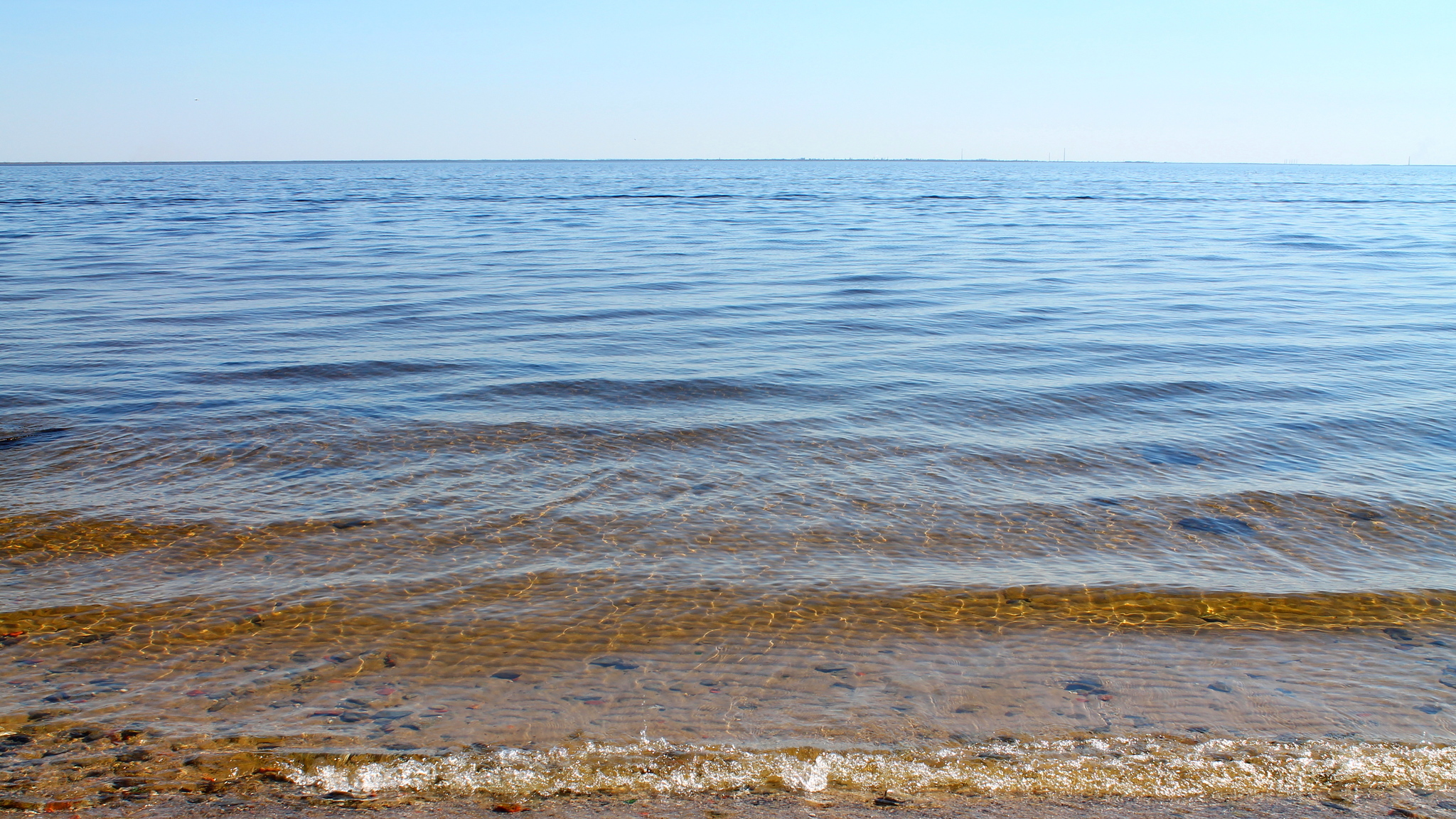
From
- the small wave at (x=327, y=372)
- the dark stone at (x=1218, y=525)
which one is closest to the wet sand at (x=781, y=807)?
the dark stone at (x=1218, y=525)

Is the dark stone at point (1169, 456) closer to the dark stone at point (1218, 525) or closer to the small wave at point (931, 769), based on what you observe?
the dark stone at point (1218, 525)

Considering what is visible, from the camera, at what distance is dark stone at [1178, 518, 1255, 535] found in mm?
5562

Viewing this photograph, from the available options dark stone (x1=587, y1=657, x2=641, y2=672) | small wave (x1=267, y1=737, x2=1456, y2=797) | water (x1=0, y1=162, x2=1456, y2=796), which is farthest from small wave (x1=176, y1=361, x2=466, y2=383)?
small wave (x1=267, y1=737, x2=1456, y2=797)

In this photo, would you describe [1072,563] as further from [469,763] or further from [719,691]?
[469,763]

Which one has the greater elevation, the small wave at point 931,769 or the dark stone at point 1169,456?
the dark stone at point 1169,456

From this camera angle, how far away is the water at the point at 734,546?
345cm

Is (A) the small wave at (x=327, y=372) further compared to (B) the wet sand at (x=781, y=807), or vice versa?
(A) the small wave at (x=327, y=372)

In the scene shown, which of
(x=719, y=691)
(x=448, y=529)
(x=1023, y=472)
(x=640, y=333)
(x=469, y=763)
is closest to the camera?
(x=469, y=763)

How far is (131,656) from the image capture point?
159 inches

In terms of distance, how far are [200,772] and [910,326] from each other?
10534mm

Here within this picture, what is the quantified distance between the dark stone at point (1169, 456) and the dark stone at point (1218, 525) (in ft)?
3.59

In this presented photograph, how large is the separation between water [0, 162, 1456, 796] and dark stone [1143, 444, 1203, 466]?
0.16ft

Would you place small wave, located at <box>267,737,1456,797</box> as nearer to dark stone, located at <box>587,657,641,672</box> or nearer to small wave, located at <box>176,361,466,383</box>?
dark stone, located at <box>587,657,641,672</box>

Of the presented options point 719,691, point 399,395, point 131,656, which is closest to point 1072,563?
point 719,691
